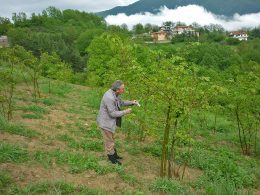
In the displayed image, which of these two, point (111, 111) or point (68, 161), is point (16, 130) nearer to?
point (68, 161)

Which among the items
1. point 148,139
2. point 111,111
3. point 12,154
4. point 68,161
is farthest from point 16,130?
point 148,139

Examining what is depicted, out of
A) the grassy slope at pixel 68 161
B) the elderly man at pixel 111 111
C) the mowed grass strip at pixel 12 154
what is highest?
the elderly man at pixel 111 111

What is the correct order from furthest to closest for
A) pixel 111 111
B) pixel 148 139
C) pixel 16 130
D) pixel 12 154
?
pixel 148 139
pixel 16 130
pixel 111 111
pixel 12 154

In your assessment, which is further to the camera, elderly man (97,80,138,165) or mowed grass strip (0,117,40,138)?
mowed grass strip (0,117,40,138)

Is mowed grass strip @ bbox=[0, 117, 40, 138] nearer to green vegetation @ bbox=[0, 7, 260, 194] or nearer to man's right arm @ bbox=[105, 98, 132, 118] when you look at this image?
green vegetation @ bbox=[0, 7, 260, 194]

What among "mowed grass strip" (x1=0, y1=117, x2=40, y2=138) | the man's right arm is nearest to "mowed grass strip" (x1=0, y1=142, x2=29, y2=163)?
"mowed grass strip" (x1=0, y1=117, x2=40, y2=138)

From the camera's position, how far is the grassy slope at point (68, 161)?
6395 mm

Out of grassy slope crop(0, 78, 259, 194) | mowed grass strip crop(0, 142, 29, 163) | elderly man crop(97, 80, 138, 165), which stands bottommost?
grassy slope crop(0, 78, 259, 194)

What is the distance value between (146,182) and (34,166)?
2.26 metres

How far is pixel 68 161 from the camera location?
24.6 ft

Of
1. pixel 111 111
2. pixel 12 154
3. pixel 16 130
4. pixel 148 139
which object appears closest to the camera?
pixel 12 154

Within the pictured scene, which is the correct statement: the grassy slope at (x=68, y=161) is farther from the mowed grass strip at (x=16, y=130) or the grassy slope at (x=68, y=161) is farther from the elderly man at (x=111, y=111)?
the elderly man at (x=111, y=111)

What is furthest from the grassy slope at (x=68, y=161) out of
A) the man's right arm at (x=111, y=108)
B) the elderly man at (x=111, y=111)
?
the man's right arm at (x=111, y=108)

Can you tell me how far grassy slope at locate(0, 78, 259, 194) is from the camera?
6395 mm
